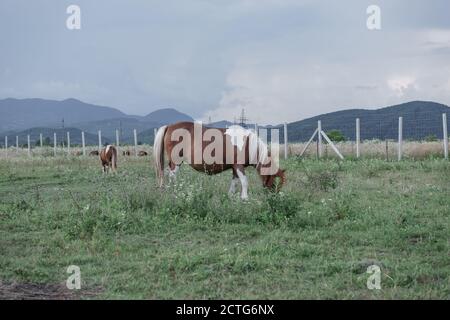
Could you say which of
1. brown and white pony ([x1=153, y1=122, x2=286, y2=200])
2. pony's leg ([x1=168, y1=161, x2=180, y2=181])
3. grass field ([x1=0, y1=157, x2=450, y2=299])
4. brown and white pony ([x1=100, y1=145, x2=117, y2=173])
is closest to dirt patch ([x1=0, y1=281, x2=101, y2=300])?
grass field ([x1=0, y1=157, x2=450, y2=299])

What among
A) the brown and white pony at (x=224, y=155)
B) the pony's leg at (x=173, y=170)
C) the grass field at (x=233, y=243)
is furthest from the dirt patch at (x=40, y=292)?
the pony's leg at (x=173, y=170)

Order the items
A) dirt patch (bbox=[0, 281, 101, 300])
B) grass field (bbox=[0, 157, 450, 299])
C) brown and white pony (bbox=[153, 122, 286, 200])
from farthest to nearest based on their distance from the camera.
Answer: brown and white pony (bbox=[153, 122, 286, 200])
grass field (bbox=[0, 157, 450, 299])
dirt patch (bbox=[0, 281, 101, 300])

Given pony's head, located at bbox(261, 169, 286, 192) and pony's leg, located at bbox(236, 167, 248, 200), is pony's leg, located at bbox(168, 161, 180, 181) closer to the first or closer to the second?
Answer: pony's leg, located at bbox(236, 167, 248, 200)

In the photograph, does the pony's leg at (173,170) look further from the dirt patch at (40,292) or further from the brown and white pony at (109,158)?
the brown and white pony at (109,158)

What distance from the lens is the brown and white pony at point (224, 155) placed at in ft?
37.6

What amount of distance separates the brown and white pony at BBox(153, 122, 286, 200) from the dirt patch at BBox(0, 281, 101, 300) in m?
5.23

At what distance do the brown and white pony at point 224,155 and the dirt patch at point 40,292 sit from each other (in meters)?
5.23

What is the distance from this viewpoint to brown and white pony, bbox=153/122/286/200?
11453 millimetres

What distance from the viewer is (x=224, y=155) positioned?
11.8 meters

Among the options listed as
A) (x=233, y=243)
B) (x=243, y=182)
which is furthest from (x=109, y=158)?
(x=233, y=243)

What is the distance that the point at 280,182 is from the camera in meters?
11.3

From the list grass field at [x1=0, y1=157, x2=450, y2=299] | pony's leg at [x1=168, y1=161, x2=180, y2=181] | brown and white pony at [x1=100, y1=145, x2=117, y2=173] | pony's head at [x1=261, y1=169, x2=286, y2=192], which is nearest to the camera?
grass field at [x1=0, y1=157, x2=450, y2=299]
